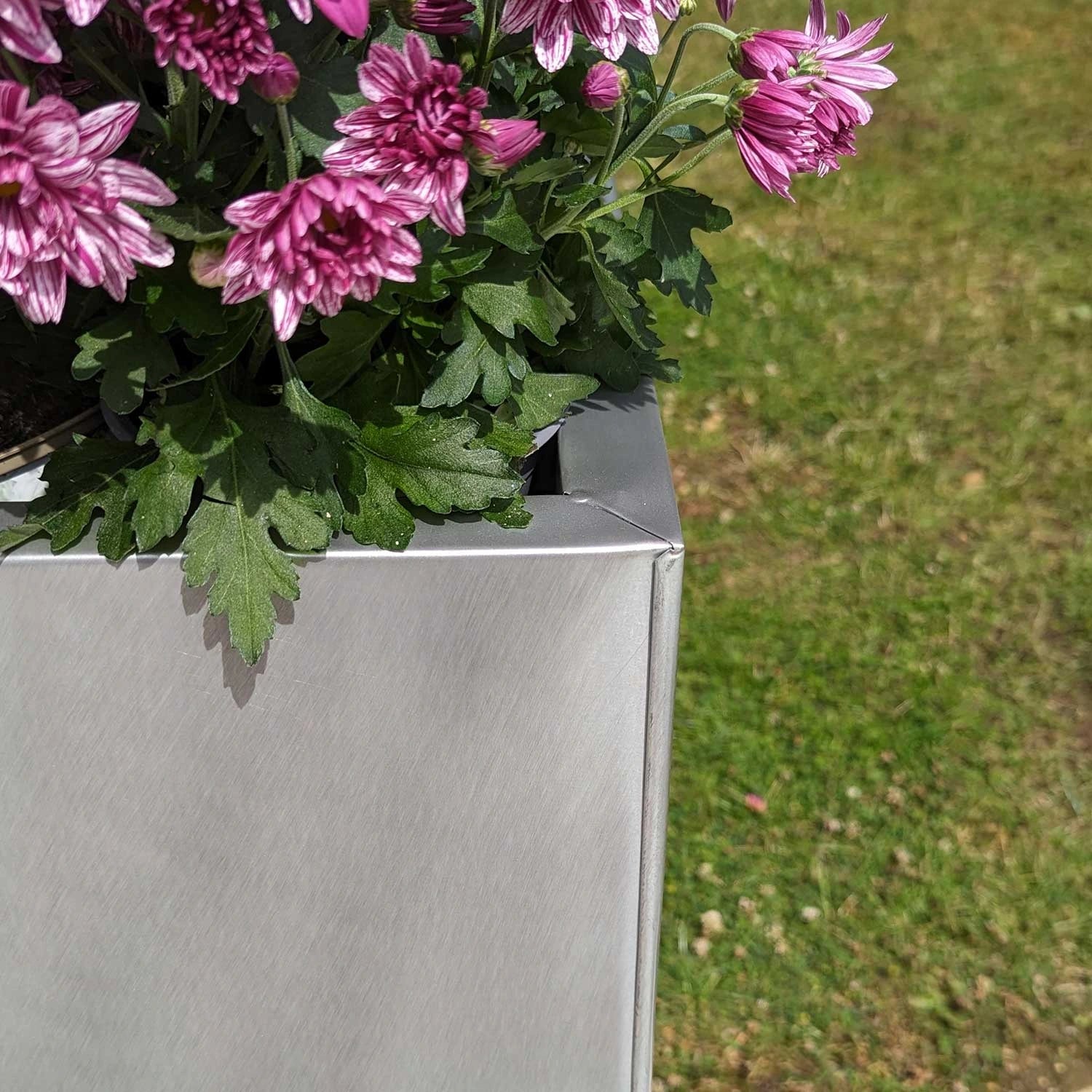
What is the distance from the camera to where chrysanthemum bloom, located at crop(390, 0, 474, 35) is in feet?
2.33

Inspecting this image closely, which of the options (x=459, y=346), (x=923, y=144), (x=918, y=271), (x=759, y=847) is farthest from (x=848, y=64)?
(x=923, y=144)

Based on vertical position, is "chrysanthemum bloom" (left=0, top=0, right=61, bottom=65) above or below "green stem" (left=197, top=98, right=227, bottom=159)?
above

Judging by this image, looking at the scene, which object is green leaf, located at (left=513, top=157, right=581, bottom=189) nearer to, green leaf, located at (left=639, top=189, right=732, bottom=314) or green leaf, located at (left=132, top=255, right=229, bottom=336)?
green leaf, located at (left=639, top=189, right=732, bottom=314)

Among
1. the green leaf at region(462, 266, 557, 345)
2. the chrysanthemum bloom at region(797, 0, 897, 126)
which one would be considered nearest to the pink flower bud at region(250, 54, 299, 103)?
the green leaf at region(462, 266, 557, 345)

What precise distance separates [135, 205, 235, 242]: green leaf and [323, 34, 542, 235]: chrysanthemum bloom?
8 cm

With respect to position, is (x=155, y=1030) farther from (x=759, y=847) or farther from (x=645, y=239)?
(x=759, y=847)

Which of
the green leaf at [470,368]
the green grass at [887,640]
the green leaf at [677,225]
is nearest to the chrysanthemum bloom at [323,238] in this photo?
the green leaf at [470,368]

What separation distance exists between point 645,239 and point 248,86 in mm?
336

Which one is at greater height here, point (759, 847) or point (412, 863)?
point (412, 863)

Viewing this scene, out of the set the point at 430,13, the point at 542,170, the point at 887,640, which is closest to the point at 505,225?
the point at 542,170

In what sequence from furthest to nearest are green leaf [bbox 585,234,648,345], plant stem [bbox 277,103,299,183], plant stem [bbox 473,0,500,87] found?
1. green leaf [bbox 585,234,648,345]
2. plant stem [bbox 473,0,500,87]
3. plant stem [bbox 277,103,299,183]

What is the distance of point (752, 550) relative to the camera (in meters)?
2.33

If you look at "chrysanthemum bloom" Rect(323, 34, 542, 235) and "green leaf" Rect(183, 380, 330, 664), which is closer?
"chrysanthemum bloom" Rect(323, 34, 542, 235)

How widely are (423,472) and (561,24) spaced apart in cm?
30
